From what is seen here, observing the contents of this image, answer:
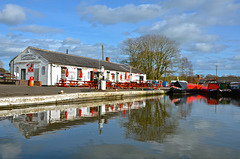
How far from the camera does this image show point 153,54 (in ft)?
138

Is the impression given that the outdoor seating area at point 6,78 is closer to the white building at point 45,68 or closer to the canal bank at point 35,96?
the white building at point 45,68

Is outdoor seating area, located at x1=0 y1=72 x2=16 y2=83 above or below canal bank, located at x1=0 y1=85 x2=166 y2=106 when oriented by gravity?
above

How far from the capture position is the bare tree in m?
42.2

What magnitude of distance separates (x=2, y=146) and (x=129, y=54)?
136 ft

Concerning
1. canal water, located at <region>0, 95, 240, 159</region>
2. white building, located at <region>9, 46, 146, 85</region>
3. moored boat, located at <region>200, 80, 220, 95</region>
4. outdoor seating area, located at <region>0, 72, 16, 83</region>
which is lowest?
canal water, located at <region>0, 95, 240, 159</region>

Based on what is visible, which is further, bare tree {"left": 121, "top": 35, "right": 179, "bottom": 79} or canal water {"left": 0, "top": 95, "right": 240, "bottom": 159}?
bare tree {"left": 121, "top": 35, "right": 179, "bottom": 79}

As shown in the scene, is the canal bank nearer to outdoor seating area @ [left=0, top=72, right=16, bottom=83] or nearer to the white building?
the white building

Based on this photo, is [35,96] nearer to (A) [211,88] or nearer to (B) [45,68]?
(B) [45,68]

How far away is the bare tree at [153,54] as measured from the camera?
138 feet

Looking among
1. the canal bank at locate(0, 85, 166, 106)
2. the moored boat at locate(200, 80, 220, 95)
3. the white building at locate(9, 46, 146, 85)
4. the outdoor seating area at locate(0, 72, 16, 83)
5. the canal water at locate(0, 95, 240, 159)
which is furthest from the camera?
the moored boat at locate(200, 80, 220, 95)

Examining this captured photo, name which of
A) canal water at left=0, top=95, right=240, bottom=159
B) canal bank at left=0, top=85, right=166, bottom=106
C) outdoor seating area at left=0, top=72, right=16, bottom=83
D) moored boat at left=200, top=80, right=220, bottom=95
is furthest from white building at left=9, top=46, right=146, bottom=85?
moored boat at left=200, top=80, right=220, bottom=95

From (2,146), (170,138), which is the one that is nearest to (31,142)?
(2,146)

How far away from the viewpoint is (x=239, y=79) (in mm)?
74562

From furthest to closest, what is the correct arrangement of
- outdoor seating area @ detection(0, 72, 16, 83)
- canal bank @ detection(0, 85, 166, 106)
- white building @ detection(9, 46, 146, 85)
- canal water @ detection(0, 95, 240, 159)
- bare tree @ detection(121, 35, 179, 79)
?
bare tree @ detection(121, 35, 179, 79), white building @ detection(9, 46, 146, 85), outdoor seating area @ detection(0, 72, 16, 83), canal bank @ detection(0, 85, 166, 106), canal water @ detection(0, 95, 240, 159)
